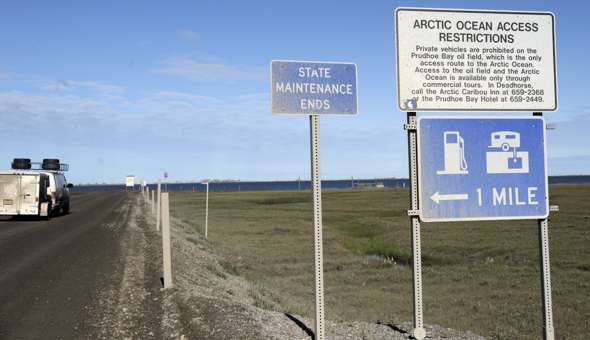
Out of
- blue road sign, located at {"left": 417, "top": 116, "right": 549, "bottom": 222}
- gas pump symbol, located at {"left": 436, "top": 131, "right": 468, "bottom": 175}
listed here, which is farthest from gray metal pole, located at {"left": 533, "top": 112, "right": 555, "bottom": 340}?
gas pump symbol, located at {"left": 436, "top": 131, "right": 468, "bottom": 175}

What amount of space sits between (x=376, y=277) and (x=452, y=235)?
9.35 meters

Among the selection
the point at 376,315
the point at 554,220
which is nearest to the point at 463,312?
the point at 376,315

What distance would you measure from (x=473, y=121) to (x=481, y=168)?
1.71ft

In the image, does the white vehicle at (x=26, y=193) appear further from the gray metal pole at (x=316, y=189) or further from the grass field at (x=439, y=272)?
the gray metal pole at (x=316, y=189)

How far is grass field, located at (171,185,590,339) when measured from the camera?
11094mm

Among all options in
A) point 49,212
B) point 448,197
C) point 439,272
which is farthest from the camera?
point 49,212

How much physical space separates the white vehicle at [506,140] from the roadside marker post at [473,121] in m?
0.01

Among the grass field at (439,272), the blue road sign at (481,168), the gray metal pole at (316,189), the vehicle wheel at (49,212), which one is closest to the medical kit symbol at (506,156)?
the blue road sign at (481,168)

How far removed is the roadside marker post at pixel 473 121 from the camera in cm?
633

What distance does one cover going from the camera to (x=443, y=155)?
6.36 metres

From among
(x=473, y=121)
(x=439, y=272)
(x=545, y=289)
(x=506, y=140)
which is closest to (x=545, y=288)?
(x=545, y=289)

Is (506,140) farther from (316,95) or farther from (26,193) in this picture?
(26,193)

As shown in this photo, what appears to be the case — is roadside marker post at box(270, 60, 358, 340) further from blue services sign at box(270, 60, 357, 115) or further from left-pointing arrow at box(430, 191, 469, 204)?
left-pointing arrow at box(430, 191, 469, 204)

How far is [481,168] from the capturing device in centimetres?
643
